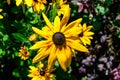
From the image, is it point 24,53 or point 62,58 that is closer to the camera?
point 62,58

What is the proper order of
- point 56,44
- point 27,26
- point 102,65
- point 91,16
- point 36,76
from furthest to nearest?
1. point 91,16
2. point 102,65
3. point 27,26
4. point 36,76
5. point 56,44

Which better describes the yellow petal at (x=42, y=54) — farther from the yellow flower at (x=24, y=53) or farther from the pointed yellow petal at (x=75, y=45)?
the yellow flower at (x=24, y=53)

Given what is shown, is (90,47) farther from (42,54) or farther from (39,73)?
(42,54)

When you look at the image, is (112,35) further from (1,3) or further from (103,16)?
(1,3)

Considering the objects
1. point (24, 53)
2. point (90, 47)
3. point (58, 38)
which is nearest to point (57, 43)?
point (58, 38)

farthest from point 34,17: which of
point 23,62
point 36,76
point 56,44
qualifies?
point 56,44

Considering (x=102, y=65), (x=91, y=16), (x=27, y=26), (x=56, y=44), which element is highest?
(x=91, y=16)

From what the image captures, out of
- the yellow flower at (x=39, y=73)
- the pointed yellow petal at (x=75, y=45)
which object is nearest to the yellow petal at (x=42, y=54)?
the pointed yellow petal at (x=75, y=45)
